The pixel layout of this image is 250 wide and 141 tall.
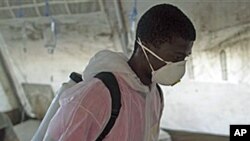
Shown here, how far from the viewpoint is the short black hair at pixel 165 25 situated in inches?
46.3

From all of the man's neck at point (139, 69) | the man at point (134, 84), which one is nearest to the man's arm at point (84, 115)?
the man at point (134, 84)

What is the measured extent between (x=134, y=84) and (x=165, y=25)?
188mm

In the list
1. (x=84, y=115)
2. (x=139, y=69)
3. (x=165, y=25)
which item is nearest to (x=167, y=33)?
(x=165, y=25)

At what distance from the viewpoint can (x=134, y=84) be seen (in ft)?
4.08

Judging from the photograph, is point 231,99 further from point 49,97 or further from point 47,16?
point 49,97

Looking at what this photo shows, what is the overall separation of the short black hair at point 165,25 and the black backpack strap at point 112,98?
0.50 ft

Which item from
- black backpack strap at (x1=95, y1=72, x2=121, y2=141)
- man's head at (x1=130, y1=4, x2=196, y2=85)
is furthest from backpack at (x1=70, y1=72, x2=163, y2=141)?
man's head at (x1=130, y1=4, x2=196, y2=85)

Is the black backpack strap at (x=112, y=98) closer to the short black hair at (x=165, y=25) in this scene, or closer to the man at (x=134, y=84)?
the man at (x=134, y=84)

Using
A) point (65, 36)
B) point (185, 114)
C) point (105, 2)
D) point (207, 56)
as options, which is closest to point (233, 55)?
point (207, 56)

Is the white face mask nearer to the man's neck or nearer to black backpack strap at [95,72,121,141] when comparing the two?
the man's neck

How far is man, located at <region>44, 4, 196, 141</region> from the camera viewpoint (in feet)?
3.76

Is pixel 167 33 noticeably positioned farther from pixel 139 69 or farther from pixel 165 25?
pixel 139 69

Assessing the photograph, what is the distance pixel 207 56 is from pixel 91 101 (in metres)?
1.88

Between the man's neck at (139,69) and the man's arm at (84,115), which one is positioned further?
the man's neck at (139,69)
